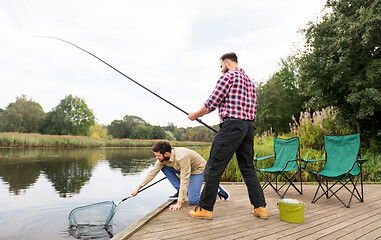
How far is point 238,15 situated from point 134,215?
6854 mm

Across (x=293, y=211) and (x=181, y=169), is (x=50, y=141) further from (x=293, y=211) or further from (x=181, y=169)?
(x=293, y=211)

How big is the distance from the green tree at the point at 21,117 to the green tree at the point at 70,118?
162 centimetres

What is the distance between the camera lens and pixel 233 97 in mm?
2260

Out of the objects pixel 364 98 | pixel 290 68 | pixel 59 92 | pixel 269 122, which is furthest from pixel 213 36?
pixel 59 92

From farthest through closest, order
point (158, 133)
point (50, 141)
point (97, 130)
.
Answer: point (97, 130)
point (158, 133)
point (50, 141)

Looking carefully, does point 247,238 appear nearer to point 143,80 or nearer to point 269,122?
point 143,80

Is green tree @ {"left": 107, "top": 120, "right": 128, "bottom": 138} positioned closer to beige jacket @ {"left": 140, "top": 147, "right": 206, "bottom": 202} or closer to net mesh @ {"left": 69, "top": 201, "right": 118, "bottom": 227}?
net mesh @ {"left": 69, "top": 201, "right": 118, "bottom": 227}

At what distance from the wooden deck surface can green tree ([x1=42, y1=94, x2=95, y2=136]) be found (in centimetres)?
3751

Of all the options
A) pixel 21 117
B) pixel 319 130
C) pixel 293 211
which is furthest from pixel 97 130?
pixel 293 211

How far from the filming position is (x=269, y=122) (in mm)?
19125

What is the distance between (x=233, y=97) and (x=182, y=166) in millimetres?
969

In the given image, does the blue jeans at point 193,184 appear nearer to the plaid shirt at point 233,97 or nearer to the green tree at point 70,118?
the plaid shirt at point 233,97

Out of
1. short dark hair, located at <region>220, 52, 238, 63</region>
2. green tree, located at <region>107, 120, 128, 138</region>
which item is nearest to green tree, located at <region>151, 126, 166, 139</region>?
green tree, located at <region>107, 120, 128, 138</region>

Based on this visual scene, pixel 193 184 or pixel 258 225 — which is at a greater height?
pixel 193 184
